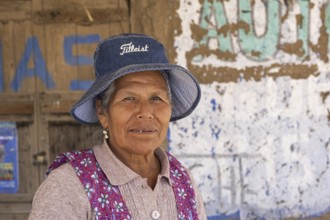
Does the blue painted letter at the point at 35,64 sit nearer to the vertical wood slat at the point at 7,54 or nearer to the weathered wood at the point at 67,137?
the vertical wood slat at the point at 7,54

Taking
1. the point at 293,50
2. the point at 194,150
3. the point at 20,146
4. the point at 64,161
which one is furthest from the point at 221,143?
the point at 64,161

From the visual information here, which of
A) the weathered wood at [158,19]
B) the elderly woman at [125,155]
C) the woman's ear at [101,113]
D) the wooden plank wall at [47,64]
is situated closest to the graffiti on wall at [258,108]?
the weathered wood at [158,19]

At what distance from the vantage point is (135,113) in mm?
1849

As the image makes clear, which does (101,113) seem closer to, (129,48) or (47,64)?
(129,48)

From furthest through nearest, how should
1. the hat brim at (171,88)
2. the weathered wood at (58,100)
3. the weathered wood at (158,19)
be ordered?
the weathered wood at (58,100)
the weathered wood at (158,19)
the hat brim at (171,88)

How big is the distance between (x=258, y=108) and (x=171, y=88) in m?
2.00

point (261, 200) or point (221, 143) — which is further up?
point (221, 143)

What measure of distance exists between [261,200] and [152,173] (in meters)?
2.19

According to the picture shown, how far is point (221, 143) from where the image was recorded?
3959 mm

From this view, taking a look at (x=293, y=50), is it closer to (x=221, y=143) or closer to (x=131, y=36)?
(x=221, y=143)

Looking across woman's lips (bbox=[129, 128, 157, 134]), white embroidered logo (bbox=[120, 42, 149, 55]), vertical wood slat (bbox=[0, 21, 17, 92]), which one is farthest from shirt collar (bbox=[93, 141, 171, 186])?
vertical wood slat (bbox=[0, 21, 17, 92])

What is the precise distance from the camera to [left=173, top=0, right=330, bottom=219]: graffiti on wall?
391cm

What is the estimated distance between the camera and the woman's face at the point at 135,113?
184 cm

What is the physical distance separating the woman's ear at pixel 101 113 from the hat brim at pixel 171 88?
0.08ft
